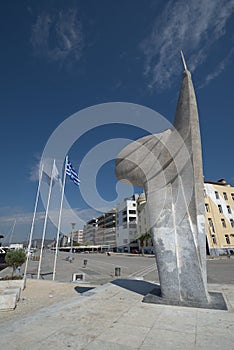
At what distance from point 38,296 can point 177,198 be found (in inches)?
304

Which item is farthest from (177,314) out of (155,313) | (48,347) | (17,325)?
(17,325)

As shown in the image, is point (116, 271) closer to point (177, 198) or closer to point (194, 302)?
point (194, 302)

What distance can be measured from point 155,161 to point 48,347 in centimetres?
506

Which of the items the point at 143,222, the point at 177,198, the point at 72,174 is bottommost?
the point at 177,198

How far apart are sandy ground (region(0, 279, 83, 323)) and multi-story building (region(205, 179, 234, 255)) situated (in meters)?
29.9

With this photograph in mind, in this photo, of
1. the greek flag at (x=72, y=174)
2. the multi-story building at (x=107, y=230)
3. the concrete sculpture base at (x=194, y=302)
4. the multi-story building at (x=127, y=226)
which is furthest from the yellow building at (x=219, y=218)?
the multi-story building at (x=107, y=230)

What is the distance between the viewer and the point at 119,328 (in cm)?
376

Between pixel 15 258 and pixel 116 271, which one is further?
pixel 116 271

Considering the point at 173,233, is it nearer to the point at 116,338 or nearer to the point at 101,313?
the point at 101,313

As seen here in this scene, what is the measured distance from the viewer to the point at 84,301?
5648 millimetres

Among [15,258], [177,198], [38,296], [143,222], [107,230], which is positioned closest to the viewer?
[177,198]

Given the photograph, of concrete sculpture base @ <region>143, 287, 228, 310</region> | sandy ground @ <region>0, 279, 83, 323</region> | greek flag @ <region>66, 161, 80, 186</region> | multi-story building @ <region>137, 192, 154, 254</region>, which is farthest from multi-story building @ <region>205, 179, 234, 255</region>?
concrete sculpture base @ <region>143, 287, 228, 310</region>

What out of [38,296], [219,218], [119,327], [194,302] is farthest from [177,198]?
[219,218]

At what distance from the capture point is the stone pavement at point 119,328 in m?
3.12
